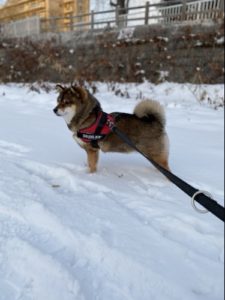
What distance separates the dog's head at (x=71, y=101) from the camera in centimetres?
263

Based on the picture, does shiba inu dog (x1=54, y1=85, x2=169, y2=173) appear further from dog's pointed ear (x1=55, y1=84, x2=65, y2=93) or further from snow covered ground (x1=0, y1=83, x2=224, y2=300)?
dog's pointed ear (x1=55, y1=84, x2=65, y2=93)

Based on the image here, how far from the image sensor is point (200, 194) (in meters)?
0.69

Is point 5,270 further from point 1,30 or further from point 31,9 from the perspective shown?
point 1,30

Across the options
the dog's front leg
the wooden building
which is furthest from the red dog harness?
the wooden building

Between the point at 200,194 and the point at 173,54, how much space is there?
6.27 feet

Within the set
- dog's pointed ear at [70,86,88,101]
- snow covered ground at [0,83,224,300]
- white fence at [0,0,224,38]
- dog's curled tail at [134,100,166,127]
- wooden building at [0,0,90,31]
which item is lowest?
snow covered ground at [0,83,224,300]

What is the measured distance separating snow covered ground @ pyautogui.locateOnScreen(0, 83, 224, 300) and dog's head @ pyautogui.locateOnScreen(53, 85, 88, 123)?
0.57 ft

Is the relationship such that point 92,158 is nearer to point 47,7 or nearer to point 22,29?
point 22,29

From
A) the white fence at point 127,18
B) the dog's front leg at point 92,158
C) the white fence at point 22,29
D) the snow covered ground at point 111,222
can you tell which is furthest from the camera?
the dog's front leg at point 92,158

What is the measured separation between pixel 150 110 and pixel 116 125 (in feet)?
1.28

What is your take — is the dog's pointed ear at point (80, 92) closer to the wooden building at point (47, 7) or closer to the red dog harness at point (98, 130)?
the red dog harness at point (98, 130)

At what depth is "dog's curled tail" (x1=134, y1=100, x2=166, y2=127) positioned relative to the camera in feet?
9.02

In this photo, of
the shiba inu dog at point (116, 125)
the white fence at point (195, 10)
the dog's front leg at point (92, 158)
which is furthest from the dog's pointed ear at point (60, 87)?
the dog's front leg at point (92, 158)

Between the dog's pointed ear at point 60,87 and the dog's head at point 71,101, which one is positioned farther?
the dog's head at point 71,101
